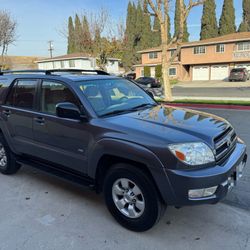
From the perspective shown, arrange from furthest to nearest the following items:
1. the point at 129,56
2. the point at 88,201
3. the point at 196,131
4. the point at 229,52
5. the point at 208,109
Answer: the point at 129,56 → the point at 229,52 → the point at 208,109 → the point at 88,201 → the point at 196,131

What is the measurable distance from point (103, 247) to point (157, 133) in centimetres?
131

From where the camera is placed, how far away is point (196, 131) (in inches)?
116

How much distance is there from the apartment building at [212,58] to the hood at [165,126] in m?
37.2

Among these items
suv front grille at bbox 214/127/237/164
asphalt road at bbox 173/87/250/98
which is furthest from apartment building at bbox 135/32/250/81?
suv front grille at bbox 214/127/237/164

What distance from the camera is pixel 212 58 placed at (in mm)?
39219

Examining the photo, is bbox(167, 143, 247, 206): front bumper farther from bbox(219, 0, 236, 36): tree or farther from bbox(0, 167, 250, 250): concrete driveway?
bbox(219, 0, 236, 36): tree

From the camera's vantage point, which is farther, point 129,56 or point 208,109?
point 129,56

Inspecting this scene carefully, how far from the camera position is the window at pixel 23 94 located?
4.18 m

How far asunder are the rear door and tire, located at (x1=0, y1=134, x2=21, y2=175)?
0.27 metres

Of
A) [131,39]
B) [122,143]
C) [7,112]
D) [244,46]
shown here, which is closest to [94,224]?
[122,143]

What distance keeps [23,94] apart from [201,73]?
3993 centimetres

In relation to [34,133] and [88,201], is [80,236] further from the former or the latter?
[34,133]

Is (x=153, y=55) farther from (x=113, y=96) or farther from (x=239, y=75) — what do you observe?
(x=113, y=96)

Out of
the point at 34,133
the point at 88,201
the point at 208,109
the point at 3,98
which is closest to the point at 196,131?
the point at 88,201
